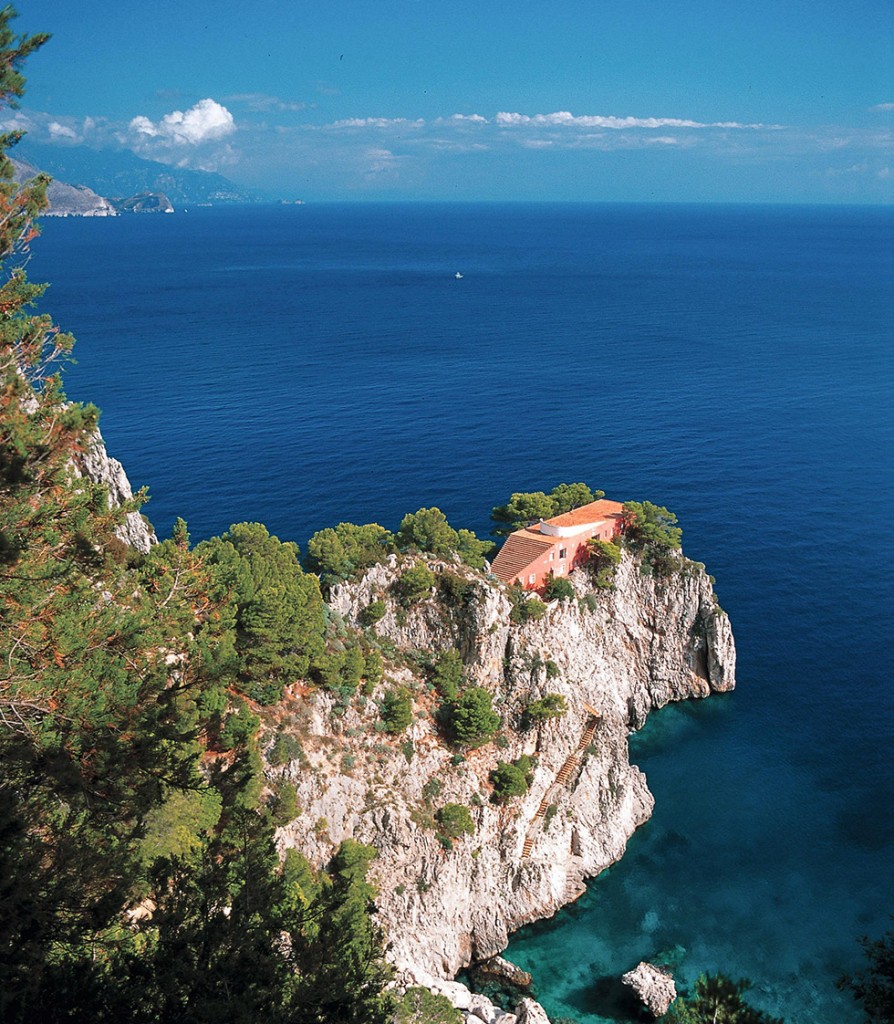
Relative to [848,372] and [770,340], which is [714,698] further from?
[770,340]

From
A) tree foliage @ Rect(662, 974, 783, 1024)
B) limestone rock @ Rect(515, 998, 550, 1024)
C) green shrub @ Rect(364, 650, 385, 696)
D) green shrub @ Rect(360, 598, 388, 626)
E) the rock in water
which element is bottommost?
the rock in water

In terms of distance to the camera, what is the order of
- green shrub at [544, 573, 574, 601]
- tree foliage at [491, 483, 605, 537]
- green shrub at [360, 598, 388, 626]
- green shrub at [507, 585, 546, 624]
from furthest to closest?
tree foliage at [491, 483, 605, 537] < green shrub at [544, 573, 574, 601] < green shrub at [507, 585, 546, 624] < green shrub at [360, 598, 388, 626]

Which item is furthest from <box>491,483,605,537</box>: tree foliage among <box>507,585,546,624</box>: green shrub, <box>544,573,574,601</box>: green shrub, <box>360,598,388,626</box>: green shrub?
<box>360,598,388,626</box>: green shrub

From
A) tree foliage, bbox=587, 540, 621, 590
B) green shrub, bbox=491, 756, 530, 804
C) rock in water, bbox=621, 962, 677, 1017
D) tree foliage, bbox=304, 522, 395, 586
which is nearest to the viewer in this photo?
rock in water, bbox=621, 962, 677, 1017

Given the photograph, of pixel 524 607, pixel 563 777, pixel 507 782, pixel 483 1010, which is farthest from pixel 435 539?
pixel 483 1010

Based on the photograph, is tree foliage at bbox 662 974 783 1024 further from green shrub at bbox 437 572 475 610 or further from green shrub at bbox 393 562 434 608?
green shrub at bbox 393 562 434 608

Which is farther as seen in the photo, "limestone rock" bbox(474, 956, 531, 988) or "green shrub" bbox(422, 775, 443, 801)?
"green shrub" bbox(422, 775, 443, 801)
